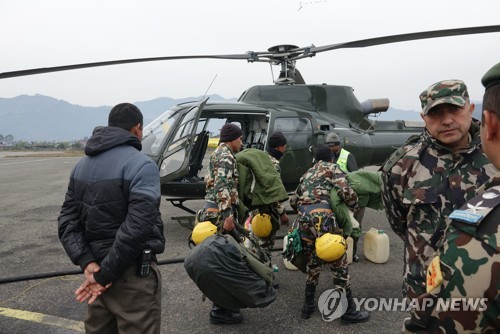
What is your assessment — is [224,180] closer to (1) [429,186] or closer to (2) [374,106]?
(1) [429,186]

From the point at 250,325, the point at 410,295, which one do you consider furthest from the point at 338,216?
the point at 410,295

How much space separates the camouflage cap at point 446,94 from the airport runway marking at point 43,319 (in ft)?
10.7

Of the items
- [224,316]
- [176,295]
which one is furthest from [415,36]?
[176,295]

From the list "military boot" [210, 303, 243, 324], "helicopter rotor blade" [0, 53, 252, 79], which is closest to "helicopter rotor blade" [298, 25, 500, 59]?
"helicopter rotor blade" [0, 53, 252, 79]

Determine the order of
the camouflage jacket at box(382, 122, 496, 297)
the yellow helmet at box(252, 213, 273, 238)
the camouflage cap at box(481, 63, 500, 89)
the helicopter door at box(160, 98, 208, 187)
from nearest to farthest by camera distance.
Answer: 1. the camouflage cap at box(481, 63, 500, 89)
2. the camouflage jacket at box(382, 122, 496, 297)
3. the yellow helmet at box(252, 213, 273, 238)
4. the helicopter door at box(160, 98, 208, 187)

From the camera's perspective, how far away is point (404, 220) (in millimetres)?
2180

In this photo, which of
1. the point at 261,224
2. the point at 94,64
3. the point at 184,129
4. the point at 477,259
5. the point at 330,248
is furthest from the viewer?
the point at 184,129

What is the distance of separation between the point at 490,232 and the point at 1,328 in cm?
388

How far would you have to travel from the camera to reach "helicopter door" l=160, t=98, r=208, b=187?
5785mm

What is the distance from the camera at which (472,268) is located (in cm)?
82

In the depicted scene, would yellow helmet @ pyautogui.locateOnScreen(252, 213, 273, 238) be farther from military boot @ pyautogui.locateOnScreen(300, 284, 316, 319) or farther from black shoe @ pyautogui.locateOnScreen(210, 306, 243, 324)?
black shoe @ pyautogui.locateOnScreen(210, 306, 243, 324)

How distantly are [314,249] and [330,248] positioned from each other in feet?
1.04

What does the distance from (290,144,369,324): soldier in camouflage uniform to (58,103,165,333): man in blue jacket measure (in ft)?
5.43

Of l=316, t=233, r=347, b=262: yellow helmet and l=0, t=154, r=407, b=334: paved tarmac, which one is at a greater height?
l=316, t=233, r=347, b=262: yellow helmet
